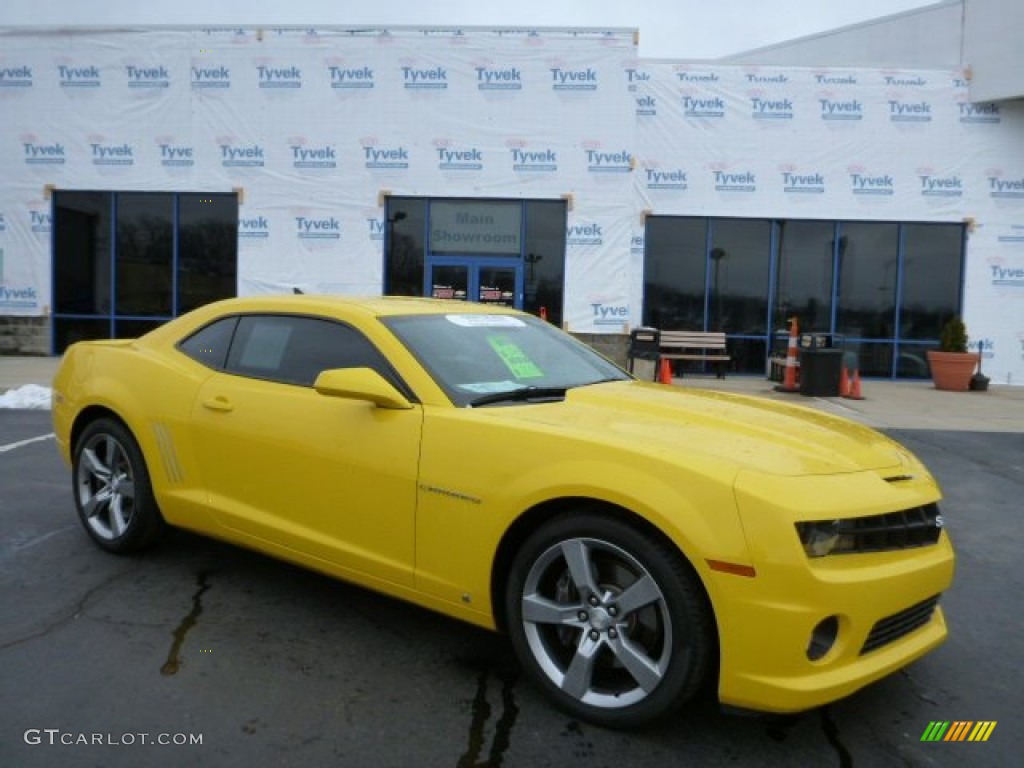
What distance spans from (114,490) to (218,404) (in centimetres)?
102

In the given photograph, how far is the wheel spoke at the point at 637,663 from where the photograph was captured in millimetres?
2736

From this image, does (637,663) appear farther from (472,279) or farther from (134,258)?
(134,258)

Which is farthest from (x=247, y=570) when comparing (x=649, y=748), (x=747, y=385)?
(x=747, y=385)

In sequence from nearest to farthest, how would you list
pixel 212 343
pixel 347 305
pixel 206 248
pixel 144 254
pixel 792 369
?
1. pixel 347 305
2. pixel 212 343
3. pixel 792 369
4. pixel 206 248
5. pixel 144 254

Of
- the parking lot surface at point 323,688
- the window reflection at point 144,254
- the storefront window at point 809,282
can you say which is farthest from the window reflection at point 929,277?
the window reflection at point 144,254

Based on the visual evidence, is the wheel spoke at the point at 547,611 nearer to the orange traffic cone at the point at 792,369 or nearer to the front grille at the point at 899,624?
the front grille at the point at 899,624

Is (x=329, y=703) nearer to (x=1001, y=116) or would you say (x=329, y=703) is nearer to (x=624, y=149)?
(x=624, y=149)

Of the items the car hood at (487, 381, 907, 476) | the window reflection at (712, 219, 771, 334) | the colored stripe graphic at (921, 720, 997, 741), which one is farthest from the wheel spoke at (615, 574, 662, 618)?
the window reflection at (712, 219, 771, 334)

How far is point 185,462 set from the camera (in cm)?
409

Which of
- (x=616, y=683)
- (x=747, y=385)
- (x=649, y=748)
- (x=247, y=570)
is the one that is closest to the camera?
(x=649, y=748)

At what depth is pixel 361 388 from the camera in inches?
129

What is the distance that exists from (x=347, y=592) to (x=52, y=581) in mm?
1484

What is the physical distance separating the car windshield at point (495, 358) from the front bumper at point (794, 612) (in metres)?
1.23

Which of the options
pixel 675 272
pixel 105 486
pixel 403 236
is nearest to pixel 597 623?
pixel 105 486
